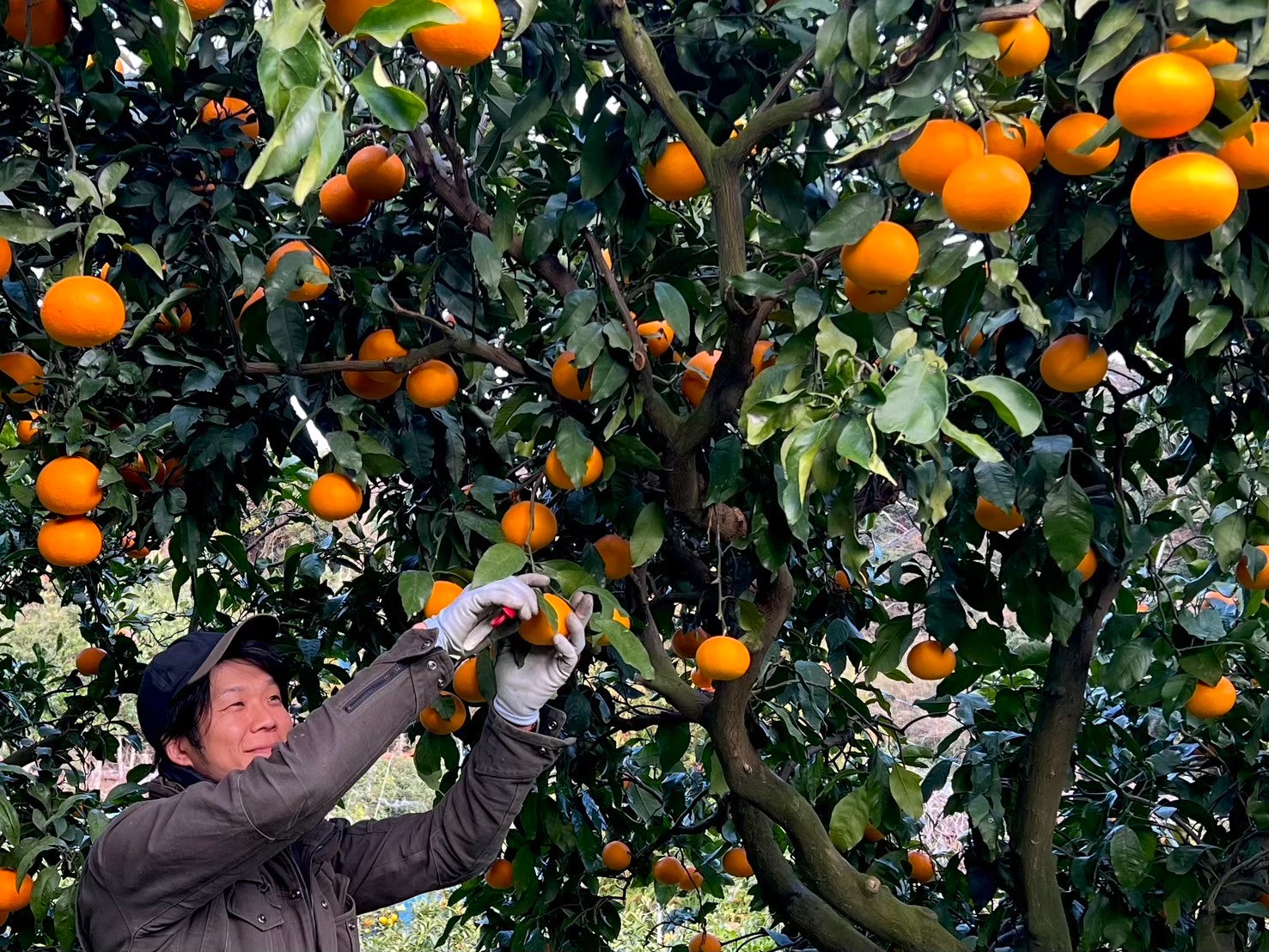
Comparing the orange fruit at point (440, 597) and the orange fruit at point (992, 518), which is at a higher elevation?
the orange fruit at point (440, 597)

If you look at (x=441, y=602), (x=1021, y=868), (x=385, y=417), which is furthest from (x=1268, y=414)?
(x=385, y=417)

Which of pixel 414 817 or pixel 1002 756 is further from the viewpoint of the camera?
pixel 1002 756

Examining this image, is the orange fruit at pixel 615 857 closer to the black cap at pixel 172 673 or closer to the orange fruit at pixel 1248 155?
the black cap at pixel 172 673

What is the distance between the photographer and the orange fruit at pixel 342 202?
5.27ft

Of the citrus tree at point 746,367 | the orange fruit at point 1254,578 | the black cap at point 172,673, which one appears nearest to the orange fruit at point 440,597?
the citrus tree at point 746,367

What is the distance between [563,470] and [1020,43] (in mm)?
701

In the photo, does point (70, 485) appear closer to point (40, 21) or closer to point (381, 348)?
point (381, 348)

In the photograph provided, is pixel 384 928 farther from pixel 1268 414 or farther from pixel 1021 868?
pixel 1268 414

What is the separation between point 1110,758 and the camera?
2324 mm

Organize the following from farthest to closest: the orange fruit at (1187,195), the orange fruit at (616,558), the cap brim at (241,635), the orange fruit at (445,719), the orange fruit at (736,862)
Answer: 1. the orange fruit at (736,862)
2. the orange fruit at (445,719)
3. the orange fruit at (616,558)
4. the cap brim at (241,635)
5. the orange fruit at (1187,195)

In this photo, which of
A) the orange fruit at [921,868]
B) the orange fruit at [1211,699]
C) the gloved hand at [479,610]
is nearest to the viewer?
the gloved hand at [479,610]

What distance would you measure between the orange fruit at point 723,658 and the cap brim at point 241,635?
22.1 inches

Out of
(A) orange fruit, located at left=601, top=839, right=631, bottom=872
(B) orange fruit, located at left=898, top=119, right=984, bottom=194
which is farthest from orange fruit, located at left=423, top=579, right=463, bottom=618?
(A) orange fruit, located at left=601, top=839, right=631, bottom=872

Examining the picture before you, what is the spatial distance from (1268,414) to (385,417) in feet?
3.72
